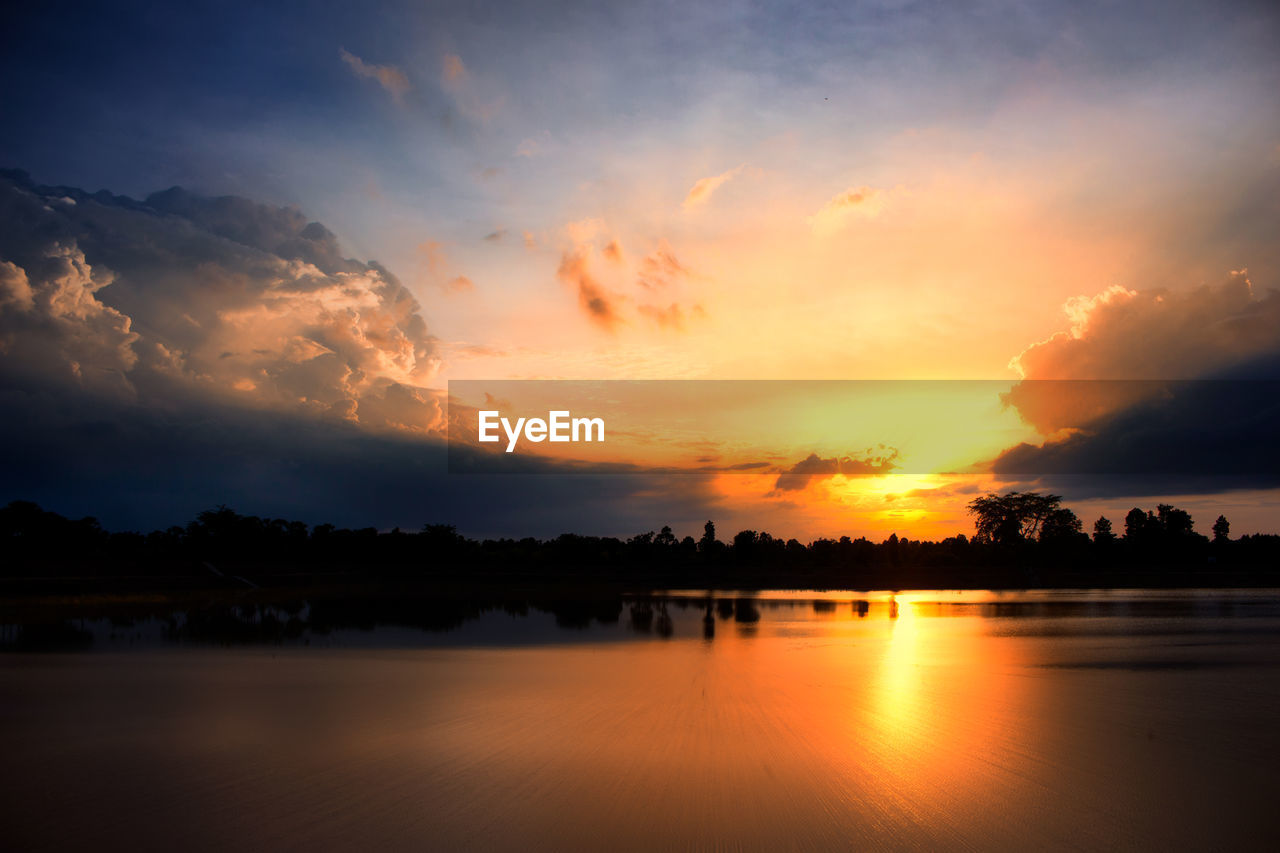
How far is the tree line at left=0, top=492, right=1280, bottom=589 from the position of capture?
87.8m

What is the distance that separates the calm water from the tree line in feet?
190

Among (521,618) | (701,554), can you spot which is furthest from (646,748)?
(701,554)

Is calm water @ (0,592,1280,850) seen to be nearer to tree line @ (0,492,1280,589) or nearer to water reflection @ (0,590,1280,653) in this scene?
water reflection @ (0,590,1280,653)

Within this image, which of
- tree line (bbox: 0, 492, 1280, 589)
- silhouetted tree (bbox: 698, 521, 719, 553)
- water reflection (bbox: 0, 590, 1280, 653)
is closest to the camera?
water reflection (bbox: 0, 590, 1280, 653)

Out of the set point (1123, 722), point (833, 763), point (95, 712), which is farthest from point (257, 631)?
point (1123, 722)

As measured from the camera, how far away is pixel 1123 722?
51.5 ft

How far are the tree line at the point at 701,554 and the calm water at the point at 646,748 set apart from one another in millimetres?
57882

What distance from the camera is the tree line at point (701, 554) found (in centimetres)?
8775

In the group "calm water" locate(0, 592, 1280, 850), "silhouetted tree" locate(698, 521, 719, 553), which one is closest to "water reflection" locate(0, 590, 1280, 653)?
"calm water" locate(0, 592, 1280, 850)

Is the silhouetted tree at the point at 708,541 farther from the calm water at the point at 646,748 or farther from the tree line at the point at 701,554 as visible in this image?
the calm water at the point at 646,748

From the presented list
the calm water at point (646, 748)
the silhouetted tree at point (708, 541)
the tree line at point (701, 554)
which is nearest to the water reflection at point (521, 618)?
the calm water at point (646, 748)

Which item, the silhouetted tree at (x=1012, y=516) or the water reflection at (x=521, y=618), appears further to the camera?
the silhouetted tree at (x=1012, y=516)

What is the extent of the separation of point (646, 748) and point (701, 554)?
114056 mm

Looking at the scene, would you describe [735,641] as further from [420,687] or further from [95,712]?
[95,712]
